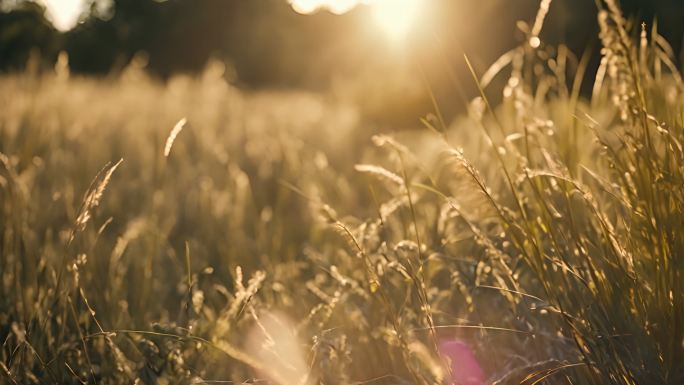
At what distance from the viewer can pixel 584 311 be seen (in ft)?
3.36

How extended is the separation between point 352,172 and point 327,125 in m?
1.82

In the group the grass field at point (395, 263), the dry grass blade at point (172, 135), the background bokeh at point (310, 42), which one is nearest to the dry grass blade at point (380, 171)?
the grass field at point (395, 263)

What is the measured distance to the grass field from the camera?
3.39 ft

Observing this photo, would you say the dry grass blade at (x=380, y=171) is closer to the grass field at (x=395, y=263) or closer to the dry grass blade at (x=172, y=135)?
the grass field at (x=395, y=263)

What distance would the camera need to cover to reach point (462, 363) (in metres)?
1.34

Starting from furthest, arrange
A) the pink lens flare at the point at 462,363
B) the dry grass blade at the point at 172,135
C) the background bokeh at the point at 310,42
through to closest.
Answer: the background bokeh at the point at 310,42, the pink lens flare at the point at 462,363, the dry grass blade at the point at 172,135

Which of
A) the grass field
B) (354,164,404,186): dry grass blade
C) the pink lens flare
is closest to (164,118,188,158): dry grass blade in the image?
the grass field

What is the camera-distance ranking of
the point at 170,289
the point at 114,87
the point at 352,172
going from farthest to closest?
the point at 114,87 < the point at 352,172 < the point at 170,289

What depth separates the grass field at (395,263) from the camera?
1033mm

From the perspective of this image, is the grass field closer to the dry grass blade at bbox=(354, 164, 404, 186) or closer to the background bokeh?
the dry grass blade at bbox=(354, 164, 404, 186)

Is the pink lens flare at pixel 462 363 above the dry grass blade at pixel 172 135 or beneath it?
beneath

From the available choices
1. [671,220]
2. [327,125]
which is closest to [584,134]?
[671,220]

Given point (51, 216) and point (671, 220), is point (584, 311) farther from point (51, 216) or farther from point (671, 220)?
point (51, 216)

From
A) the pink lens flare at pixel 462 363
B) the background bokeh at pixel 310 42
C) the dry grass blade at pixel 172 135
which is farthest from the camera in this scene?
the background bokeh at pixel 310 42
